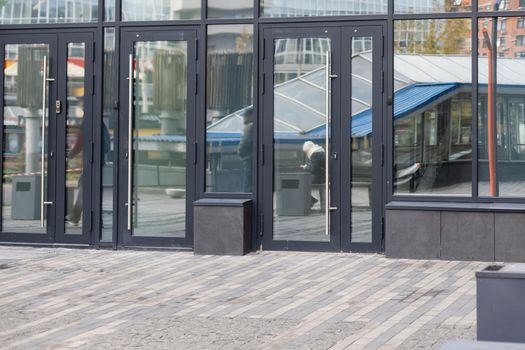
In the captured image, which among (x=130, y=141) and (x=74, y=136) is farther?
(x=74, y=136)

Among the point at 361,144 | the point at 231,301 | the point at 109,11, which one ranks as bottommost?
the point at 231,301

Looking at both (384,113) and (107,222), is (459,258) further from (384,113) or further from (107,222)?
(107,222)

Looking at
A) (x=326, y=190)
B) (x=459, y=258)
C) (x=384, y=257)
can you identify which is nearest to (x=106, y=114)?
→ (x=326, y=190)

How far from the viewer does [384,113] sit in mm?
11906

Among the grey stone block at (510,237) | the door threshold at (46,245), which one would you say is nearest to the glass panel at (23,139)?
the door threshold at (46,245)

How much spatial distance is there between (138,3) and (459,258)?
16.9 ft

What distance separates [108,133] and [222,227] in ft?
6.70

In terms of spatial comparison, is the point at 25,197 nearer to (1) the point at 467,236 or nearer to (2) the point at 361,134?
(2) the point at 361,134

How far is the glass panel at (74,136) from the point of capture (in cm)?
1285

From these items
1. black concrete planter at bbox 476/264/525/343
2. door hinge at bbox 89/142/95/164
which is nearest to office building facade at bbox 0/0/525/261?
door hinge at bbox 89/142/95/164

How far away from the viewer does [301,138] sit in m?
12.2

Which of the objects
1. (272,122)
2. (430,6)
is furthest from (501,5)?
(272,122)

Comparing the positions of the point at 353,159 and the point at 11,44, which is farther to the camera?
the point at 11,44

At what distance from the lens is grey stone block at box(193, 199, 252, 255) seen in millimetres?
11922
